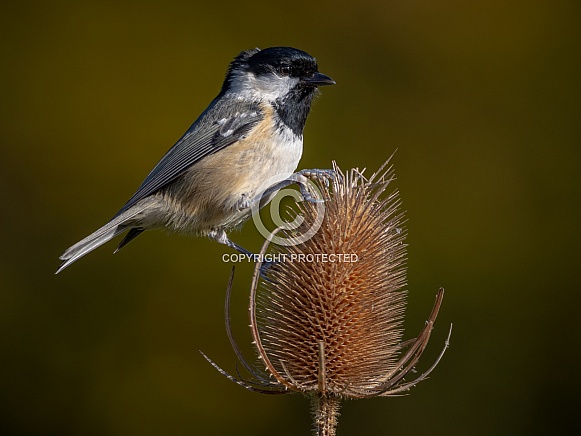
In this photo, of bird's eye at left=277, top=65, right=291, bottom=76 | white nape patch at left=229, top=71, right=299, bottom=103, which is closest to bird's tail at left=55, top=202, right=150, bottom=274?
white nape patch at left=229, top=71, right=299, bottom=103

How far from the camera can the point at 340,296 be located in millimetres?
2713

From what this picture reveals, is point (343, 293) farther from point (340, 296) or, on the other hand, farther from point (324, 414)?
point (324, 414)

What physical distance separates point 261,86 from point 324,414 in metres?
2.05

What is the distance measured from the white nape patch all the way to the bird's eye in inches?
0.9

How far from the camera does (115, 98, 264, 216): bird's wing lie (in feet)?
12.6

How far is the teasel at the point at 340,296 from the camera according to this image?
8.68ft

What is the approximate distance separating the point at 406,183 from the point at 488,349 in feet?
4.26

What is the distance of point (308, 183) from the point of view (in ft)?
10.1

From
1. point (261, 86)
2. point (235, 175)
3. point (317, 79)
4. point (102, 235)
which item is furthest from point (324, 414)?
point (261, 86)

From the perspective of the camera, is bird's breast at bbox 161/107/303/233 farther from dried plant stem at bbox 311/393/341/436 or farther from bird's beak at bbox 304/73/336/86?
dried plant stem at bbox 311/393/341/436

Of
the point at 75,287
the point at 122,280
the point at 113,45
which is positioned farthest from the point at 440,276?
the point at 113,45

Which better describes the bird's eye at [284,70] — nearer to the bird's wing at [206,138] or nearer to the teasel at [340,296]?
the bird's wing at [206,138]

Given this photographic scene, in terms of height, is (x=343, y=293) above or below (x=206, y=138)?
below

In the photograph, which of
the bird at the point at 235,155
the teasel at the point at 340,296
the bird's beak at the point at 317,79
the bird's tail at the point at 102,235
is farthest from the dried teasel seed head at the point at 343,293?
the bird's tail at the point at 102,235
